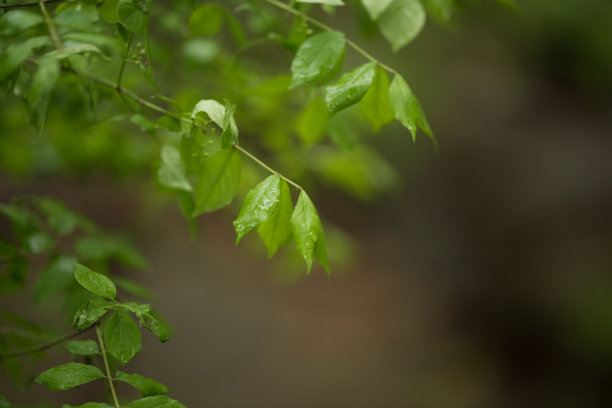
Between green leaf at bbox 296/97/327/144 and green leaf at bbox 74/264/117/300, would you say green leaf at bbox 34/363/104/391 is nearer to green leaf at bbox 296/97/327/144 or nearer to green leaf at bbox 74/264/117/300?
green leaf at bbox 74/264/117/300

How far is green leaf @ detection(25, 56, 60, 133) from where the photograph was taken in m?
0.69

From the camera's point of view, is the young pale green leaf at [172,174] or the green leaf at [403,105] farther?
the young pale green leaf at [172,174]

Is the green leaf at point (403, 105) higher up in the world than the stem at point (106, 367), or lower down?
higher up

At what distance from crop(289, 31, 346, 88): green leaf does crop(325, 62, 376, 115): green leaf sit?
39 mm

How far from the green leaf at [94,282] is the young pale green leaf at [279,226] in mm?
242

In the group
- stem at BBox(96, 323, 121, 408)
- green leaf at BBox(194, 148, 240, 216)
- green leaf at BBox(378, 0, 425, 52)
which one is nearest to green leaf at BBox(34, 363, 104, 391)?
stem at BBox(96, 323, 121, 408)

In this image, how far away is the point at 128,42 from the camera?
Result: 2.50 ft

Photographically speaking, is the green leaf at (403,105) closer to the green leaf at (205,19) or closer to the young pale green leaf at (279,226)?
the young pale green leaf at (279,226)

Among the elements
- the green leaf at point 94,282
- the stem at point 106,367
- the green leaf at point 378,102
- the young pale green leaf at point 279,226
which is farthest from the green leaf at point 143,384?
the green leaf at point 378,102

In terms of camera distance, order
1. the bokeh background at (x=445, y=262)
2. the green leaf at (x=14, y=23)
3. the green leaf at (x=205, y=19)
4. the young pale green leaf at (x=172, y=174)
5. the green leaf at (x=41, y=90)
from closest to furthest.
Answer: the green leaf at (x=41, y=90) → the green leaf at (x=14, y=23) → the young pale green leaf at (x=172, y=174) → the green leaf at (x=205, y=19) → the bokeh background at (x=445, y=262)

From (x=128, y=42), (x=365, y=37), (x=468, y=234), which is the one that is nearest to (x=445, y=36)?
(x=468, y=234)

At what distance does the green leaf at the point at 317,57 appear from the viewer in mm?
856

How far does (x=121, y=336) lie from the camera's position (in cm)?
76

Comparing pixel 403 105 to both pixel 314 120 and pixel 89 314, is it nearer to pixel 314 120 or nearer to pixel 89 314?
pixel 314 120
